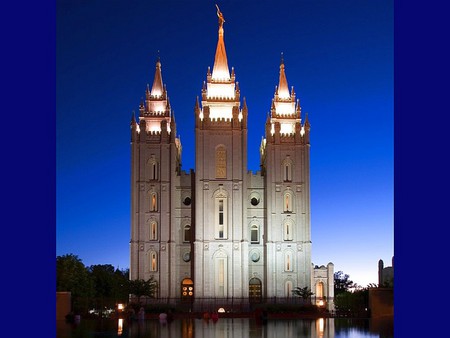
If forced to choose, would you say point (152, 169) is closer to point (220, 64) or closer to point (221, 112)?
point (221, 112)

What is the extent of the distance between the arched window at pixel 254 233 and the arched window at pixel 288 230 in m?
2.52

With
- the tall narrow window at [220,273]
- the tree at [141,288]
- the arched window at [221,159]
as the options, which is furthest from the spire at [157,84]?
the tree at [141,288]

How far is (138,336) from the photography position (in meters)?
26.0

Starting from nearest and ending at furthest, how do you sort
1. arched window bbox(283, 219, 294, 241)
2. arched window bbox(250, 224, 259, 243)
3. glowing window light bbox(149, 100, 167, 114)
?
1. arched window bbox(283, 219, 294, 241)
2. arched window bbox(250, 224, 259, 243)
3. glowing window light bbox(149, 100, 167, 114)

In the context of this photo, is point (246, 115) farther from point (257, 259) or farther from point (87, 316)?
point (87, 316)

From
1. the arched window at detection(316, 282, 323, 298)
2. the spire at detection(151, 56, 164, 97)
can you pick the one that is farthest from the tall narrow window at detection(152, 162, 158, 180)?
the arched window at detection(316, 282, 323, 298)

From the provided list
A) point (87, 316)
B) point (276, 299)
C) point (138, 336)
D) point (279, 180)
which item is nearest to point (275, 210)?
point (279, 180)

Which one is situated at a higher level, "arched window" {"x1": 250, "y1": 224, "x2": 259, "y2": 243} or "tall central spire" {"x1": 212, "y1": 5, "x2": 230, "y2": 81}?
"tall central spire" {"x1": 212, "y1": 5, "x2": 230, "y2": 81}

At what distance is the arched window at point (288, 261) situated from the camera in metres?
62.4

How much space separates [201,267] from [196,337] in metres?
35.7

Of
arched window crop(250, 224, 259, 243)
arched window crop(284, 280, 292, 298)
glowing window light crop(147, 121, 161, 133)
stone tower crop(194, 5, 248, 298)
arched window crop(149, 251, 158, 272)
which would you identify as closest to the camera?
stone tower crop(194, 5, 248, 298)

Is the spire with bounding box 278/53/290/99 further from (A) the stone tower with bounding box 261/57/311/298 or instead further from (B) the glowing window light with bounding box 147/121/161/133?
(B) the glowing window light with bounding box 147/121/161/133

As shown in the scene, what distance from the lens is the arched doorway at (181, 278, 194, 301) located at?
62.9 meters
